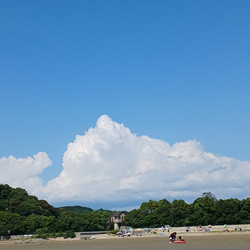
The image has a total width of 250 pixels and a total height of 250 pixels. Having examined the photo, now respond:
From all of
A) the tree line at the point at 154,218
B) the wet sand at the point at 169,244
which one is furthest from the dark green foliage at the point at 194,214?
the wet sand at the point at 169,244

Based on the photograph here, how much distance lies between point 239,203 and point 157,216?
16.3m

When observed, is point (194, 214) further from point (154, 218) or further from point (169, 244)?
point (169, 244)

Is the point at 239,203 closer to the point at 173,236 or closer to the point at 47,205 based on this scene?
the point at 173,236

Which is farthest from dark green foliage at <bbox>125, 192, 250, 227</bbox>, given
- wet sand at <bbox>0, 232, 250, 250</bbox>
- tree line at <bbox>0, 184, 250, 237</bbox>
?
wet sand at <bbox>0, 232, 250, 250</bbox>

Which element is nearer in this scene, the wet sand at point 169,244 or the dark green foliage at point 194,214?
the wet sand at point 169,244

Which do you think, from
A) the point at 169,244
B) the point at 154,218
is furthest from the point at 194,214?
the point at 169,244

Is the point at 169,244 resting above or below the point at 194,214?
below

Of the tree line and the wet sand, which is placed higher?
the tree line

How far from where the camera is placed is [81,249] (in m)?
43.5

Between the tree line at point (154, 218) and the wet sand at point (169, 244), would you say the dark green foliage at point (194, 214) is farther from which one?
the wet sand at point (169, 244)

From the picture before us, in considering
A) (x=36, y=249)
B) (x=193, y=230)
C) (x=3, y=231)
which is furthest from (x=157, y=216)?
(x=36, y=249)

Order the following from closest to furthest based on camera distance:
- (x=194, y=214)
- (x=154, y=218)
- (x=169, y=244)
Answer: (x=169, y=244) → (x=194, y=214) → (x=154, y=218)

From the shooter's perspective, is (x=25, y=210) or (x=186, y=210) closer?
(x=186, y=210)

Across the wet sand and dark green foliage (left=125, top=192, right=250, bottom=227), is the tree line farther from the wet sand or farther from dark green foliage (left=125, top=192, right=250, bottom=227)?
the wet sand
